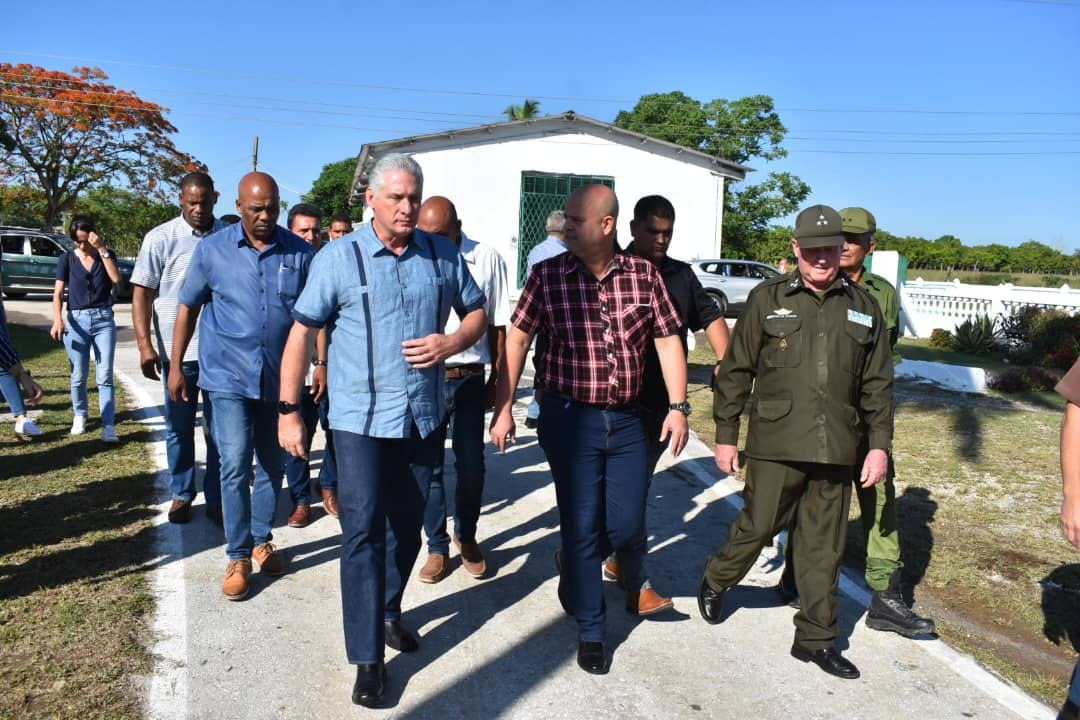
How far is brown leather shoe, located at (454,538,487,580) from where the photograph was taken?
4.65 metres

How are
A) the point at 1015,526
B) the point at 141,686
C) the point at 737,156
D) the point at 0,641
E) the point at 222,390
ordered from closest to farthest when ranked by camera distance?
the point at 141,686 < the point at 0,641 < the point at 222,390 < the point at 1015,526 < the point at 737,156

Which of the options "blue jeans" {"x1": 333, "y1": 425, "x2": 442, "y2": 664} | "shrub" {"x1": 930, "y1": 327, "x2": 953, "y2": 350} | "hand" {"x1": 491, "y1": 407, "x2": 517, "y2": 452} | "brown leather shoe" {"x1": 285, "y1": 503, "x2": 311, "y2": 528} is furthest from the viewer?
"shrub" {"x1": 930, "y1": 327, "x2": 953, "y2": 350}

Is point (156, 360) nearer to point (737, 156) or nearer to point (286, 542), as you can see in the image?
point (286, 542)

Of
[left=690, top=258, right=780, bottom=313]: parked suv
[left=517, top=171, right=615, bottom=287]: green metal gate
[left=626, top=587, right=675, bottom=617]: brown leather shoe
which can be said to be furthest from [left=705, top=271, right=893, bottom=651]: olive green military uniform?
[left=690, top=258, right=780, bottom=313]: parked suv

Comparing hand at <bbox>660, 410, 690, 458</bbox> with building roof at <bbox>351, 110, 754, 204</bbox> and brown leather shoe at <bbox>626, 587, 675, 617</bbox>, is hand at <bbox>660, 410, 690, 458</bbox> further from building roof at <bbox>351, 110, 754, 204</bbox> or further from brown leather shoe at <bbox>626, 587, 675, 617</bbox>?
building roof at <bbox>351, 110, 754, 204</bbox>

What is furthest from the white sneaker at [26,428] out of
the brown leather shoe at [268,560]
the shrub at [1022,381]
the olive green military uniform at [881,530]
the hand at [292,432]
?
the shrub at [1022,381]

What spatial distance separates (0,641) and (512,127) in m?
19.9

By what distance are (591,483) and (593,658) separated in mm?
739

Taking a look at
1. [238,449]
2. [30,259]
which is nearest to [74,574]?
[238,449]

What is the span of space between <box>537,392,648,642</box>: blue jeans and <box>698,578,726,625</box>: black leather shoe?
54 centimetres

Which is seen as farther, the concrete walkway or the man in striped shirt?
the man in striped shirt

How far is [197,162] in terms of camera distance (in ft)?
123

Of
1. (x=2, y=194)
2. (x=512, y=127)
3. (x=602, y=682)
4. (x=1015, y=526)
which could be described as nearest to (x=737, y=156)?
(x=512, y=127)

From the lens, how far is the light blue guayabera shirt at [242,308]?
4.28 meters
